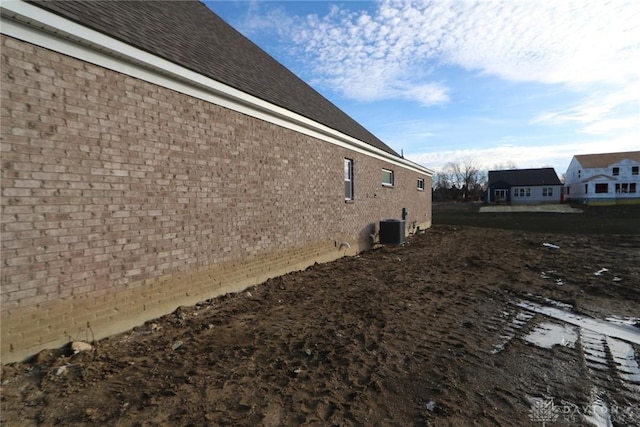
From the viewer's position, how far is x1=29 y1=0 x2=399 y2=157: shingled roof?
169 inches

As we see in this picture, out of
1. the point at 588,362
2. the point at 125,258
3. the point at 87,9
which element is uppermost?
the point at 87,9

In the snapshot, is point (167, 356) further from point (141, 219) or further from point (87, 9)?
point (87, 9)

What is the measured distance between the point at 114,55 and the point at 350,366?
15.7ft

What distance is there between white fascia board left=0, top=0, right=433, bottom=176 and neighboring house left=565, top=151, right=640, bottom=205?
2084 inches

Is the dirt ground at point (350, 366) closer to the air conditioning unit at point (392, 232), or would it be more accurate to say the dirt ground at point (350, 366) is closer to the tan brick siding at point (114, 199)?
the tan brick siding at point (114, 199)

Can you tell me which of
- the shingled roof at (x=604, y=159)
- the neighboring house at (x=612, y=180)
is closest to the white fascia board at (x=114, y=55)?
the neighboring house at (x=612, y=180)

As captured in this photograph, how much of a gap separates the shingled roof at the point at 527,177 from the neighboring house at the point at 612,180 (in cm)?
382

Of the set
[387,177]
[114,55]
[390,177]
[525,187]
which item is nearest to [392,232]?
[387,177]

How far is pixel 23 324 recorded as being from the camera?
329 cm

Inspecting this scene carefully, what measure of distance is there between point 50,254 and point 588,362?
6.11m

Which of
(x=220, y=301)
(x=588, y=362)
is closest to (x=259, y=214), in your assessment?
(x=220, y=301)

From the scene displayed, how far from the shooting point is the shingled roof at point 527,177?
159 feet

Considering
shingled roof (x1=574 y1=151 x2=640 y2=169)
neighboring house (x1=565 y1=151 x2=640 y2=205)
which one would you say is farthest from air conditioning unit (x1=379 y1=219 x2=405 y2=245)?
shingled roof (x1=574 y1=151 x2=640 y2=169)

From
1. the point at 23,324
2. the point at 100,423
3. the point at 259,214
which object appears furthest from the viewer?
the point at 259,214
